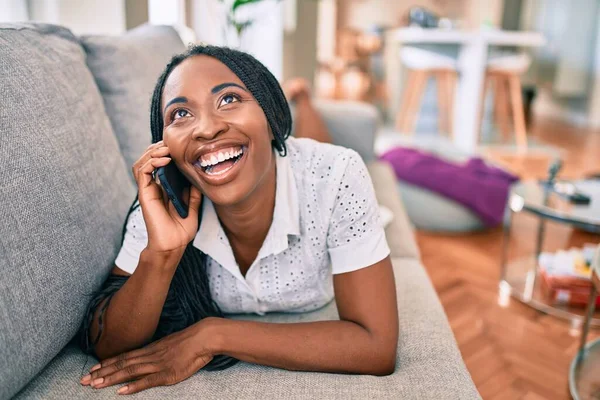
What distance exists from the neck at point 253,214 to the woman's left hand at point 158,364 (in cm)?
19

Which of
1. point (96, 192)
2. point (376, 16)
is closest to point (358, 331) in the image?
point (96, 192)

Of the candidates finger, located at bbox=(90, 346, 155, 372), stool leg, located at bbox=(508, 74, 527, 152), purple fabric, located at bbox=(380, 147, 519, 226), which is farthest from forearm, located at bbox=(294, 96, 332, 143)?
stool leg, located at bbox=(508, 74, 527, 152)

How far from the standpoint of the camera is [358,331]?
90 cm

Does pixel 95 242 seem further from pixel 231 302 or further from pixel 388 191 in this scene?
pixel 388 191

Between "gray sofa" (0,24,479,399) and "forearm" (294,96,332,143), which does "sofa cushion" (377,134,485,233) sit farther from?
"gray sofa" (0,24,479,399)

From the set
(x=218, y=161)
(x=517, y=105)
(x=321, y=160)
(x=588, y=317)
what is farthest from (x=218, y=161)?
(x=517, y=105)

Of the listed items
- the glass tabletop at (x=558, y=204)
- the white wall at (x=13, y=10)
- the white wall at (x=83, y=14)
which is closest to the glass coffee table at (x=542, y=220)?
the glass tabletop at (x=558, y=204)

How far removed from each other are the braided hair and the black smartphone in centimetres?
9

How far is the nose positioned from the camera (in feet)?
2.73

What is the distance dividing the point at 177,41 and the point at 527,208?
131 cm

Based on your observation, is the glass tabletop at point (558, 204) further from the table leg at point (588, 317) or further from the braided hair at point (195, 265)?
the braided hair at point (195, 265)

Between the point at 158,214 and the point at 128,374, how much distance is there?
26cm

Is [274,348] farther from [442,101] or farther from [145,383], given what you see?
[442,101]

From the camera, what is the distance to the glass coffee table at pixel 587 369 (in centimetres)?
147
